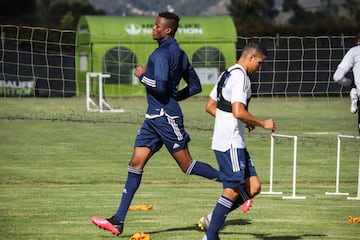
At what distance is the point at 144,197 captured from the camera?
42.1 ft

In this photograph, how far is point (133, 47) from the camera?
38.0 metres

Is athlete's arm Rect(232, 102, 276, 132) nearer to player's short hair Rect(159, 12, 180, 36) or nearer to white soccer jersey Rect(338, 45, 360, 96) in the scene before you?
player's short hair Rect(159, 12, 180, 36)

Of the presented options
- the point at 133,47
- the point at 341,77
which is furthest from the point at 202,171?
the point at 133,47

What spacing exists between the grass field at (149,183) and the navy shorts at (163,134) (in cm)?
90

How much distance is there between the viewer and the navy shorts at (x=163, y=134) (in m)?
9.63

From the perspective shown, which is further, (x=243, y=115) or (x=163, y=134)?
(x=163, y=134)

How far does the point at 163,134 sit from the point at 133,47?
93.7ft

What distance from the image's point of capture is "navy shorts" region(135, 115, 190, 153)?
379 inches

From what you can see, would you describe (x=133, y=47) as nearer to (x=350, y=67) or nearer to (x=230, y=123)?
(x=350, y=67)

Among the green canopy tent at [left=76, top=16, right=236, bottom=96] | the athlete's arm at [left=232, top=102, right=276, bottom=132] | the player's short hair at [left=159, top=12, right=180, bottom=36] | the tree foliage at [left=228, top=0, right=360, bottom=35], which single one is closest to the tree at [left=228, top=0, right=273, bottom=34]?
the tree foliage at [left=228, top=0, right=360, bottom=35]

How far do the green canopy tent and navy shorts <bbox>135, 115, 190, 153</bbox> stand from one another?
2667cm

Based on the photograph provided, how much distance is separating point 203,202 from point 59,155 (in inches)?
272

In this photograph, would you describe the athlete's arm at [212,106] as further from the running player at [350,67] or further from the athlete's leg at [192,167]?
the running player at [350,67]

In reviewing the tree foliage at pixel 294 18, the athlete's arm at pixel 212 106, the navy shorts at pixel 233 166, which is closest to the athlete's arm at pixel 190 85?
the athlete's arm at pixel 212 106
